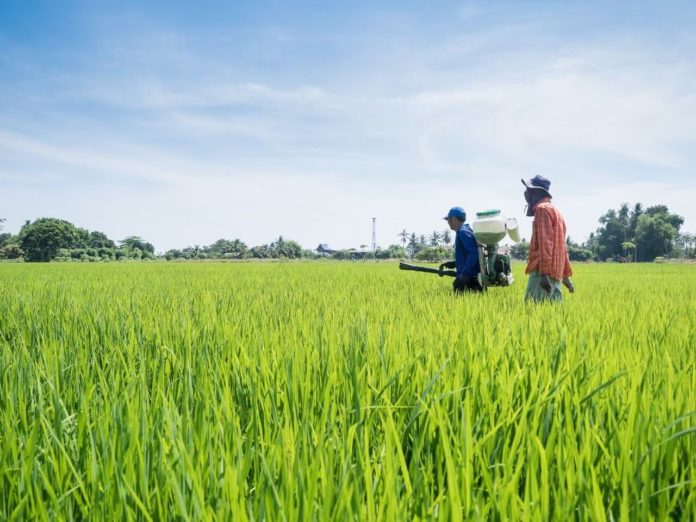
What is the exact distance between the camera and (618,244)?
96.1 metres

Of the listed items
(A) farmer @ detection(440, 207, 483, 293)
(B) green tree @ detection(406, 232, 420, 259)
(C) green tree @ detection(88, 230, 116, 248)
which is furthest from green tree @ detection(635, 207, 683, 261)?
(C) green tree @ detection(88, 230, 116, 248)

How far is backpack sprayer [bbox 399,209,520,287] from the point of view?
4988 millimetres

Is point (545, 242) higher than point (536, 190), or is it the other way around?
point (536, 190)

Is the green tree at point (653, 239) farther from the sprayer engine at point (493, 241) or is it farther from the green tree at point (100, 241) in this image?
the green tree at point (100, 241)

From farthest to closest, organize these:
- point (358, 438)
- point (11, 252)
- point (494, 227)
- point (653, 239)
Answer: point (653, 239) → point (11, 252) → point (494, 227) → point (358, 438)

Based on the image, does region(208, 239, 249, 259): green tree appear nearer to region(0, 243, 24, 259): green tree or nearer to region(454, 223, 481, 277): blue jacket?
region(0, 243, 24, 259): green tree

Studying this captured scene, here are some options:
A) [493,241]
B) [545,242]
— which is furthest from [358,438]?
[493,241]

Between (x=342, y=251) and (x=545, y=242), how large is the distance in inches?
3489

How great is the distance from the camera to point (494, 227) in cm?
497

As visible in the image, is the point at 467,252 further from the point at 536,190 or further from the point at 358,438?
the point at 358,438

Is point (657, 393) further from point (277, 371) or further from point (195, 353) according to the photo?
point (195, 353)

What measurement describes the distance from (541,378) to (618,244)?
109311mm

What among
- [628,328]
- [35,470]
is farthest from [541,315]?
[35,470]

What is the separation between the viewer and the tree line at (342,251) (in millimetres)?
72562
